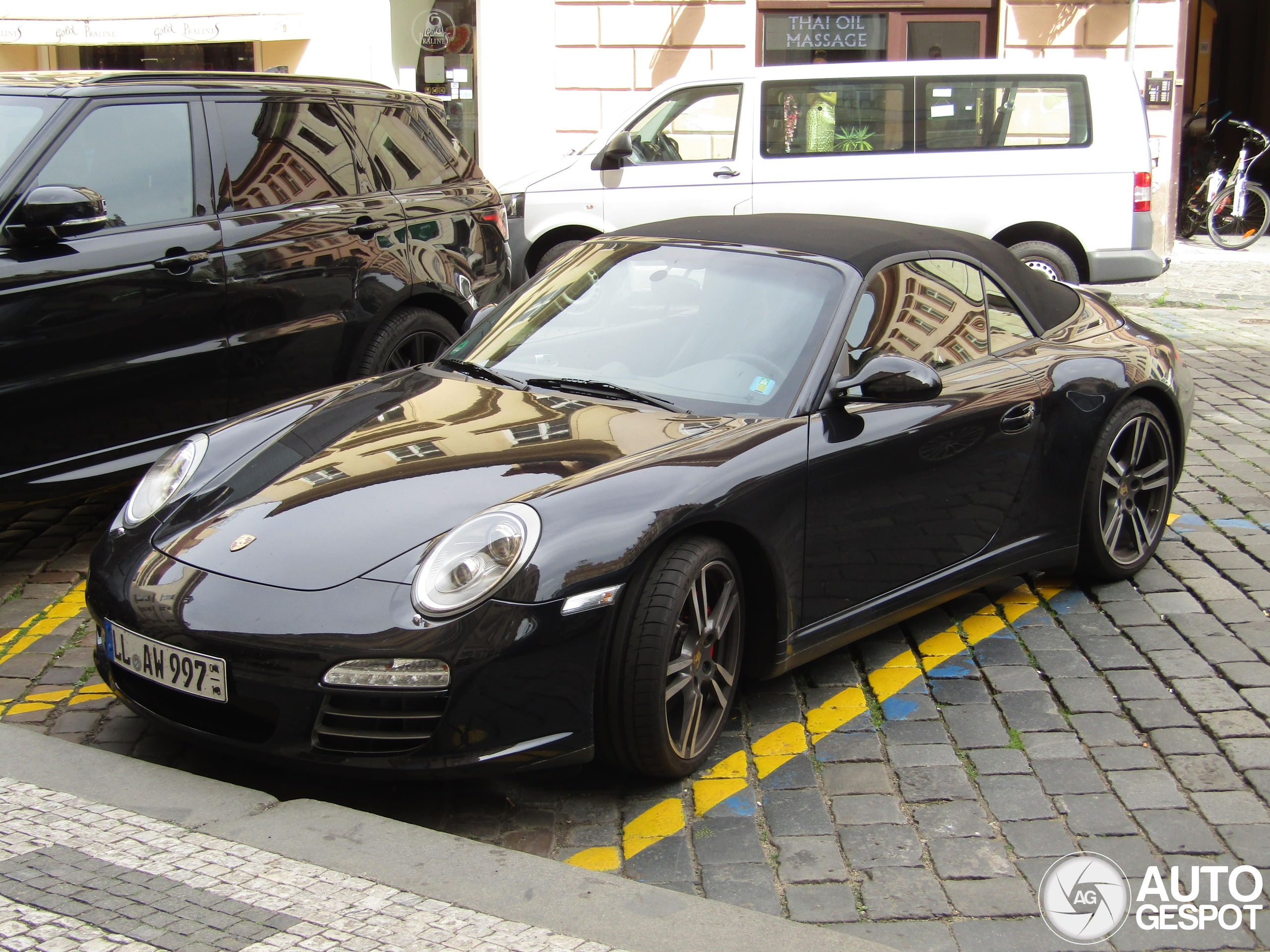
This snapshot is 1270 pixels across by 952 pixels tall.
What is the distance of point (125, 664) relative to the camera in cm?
344

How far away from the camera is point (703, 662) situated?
3.54 meters

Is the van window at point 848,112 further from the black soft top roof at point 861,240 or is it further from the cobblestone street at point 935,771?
the cobblestone street at point 935,771

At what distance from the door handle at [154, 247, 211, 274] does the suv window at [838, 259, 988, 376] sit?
2860 mm

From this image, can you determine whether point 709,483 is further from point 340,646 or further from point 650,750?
point 340,646

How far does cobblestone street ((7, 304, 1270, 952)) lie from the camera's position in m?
3.09

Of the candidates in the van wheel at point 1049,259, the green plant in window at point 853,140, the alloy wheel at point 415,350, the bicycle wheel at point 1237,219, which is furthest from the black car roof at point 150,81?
A: the bicycle wheel at point 1237,219

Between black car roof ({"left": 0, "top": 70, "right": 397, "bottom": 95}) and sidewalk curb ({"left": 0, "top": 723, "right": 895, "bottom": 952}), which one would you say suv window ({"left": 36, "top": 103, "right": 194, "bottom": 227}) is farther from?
sidewalk curb ({"left": 0, "top": 723, "right": 895, "bottom": 952})

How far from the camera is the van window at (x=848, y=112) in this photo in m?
10.7

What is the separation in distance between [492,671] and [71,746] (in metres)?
1.26

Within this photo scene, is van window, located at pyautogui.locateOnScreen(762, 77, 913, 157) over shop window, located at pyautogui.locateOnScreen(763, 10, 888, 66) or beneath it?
beneath

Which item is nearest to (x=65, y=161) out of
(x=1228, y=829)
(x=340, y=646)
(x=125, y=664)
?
(x=125, y=664)

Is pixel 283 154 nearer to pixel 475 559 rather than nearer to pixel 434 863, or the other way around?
pixel 475 559
